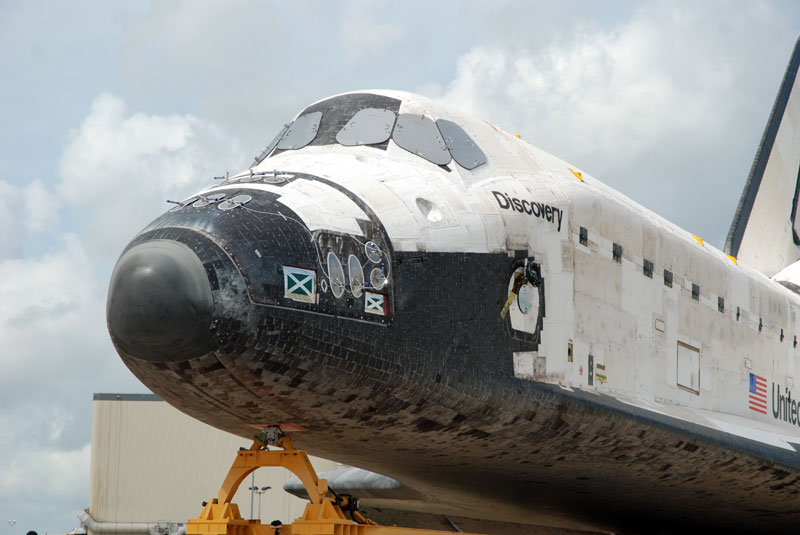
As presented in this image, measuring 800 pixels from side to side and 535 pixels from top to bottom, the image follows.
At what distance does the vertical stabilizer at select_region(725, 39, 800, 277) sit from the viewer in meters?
12.3

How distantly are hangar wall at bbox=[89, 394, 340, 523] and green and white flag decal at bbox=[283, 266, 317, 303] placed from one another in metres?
16.8

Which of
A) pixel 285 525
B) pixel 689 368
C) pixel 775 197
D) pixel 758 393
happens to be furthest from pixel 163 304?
pixel 775 197

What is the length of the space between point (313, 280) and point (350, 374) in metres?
0.53

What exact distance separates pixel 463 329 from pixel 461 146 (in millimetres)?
1341

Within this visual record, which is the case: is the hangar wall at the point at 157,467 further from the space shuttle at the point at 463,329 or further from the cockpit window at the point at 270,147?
→ the cockpit window at the point at 270,147

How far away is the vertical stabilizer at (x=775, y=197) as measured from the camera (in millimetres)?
12305

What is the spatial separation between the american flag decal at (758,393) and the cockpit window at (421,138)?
4.23 metres

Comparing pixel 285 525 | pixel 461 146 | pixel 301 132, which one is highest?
pixel 301 132

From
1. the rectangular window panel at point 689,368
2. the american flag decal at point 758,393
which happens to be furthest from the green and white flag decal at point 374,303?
the american flag decal at point 758,393

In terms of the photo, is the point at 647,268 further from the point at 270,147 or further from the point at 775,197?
the point at 775,197

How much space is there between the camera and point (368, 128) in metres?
6.15

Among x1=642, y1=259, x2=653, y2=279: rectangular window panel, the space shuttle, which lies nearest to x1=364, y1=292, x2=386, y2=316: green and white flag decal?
the space shuttle

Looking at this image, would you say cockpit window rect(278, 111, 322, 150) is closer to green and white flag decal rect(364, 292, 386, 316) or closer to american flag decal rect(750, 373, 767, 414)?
green and white flag decal rect(364, 292, 386, 316)

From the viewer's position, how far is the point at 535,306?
6016 millimetres
